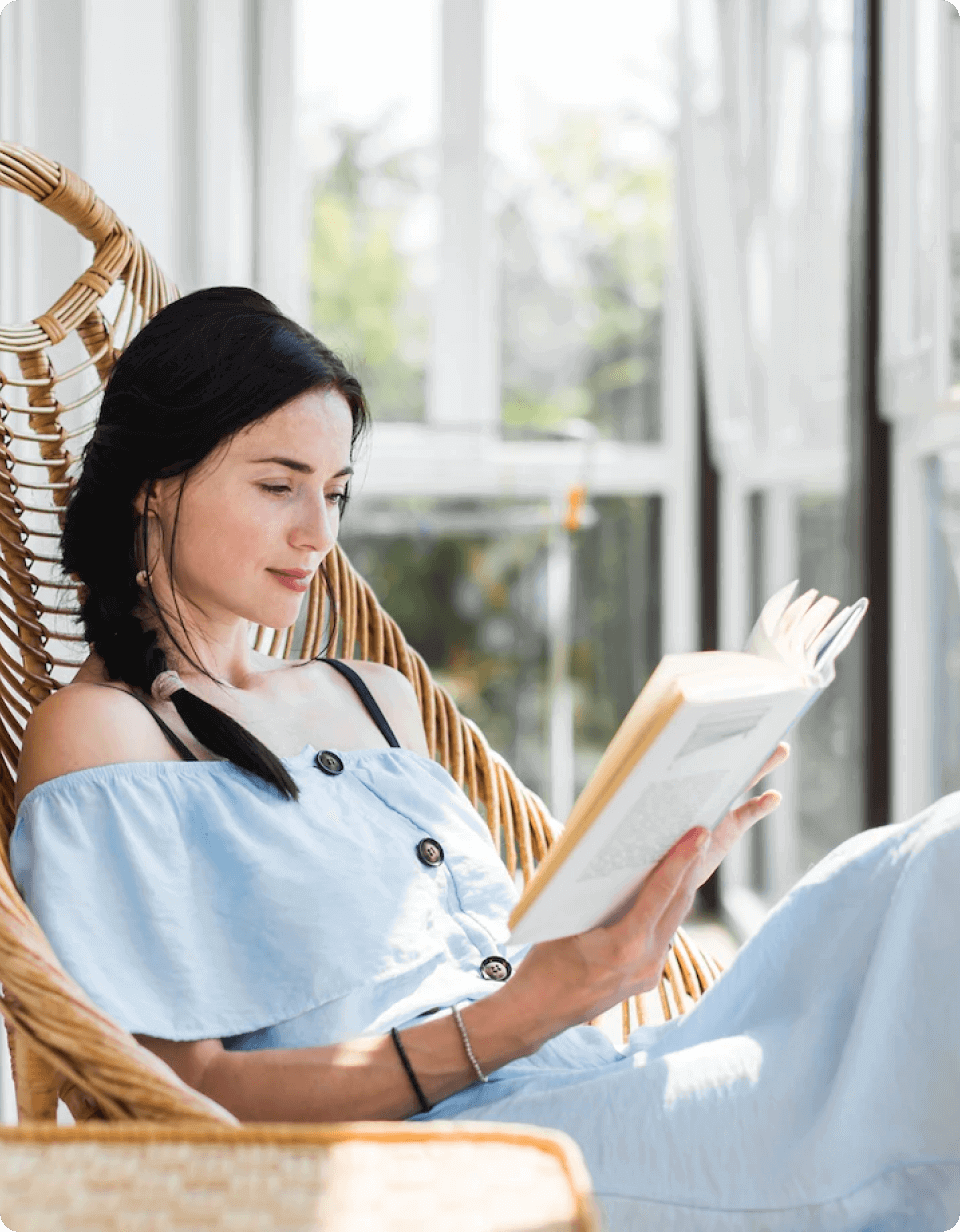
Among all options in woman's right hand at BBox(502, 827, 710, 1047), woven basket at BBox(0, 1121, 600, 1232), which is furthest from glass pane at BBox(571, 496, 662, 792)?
woven basket at BBox(0, 1121, 600, 1232)

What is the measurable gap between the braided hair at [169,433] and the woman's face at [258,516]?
0.05 feet

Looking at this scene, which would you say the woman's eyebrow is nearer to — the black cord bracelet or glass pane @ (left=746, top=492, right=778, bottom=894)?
the black cord bracelet

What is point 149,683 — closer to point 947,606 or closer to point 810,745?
point 947,606

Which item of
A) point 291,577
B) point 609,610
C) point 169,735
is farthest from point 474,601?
point 169,735

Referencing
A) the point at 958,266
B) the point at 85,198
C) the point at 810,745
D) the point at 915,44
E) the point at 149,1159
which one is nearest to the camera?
the point at 149,1159

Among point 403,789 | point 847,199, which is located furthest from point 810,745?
point 403,789

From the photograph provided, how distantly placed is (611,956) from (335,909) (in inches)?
9.8

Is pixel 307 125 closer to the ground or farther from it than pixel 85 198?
farther from it

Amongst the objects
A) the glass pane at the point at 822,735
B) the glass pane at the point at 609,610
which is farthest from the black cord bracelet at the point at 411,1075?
the glass pane at the point at 609,610

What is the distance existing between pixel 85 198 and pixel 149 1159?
1.02m

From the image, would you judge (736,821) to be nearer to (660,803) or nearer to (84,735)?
(660,803)

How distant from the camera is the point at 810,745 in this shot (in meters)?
3.06

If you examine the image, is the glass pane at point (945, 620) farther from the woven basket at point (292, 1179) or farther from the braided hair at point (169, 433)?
the woven basket at point (292, 1179)

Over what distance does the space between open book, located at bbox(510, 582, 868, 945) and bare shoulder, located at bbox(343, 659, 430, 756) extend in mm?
484
